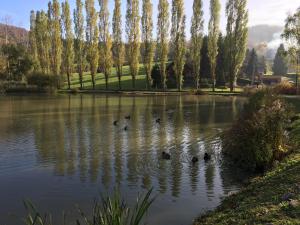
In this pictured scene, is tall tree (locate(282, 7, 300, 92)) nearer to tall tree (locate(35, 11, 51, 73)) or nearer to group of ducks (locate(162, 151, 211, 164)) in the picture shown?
group of ducks (locate(162, 151, 211, 164))

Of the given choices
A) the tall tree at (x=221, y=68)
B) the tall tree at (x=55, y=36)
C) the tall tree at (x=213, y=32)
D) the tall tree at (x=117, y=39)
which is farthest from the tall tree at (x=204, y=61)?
the tall tree at (x=55, y=36)

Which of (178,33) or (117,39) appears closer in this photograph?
(178,33)

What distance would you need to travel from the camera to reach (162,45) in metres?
69.9

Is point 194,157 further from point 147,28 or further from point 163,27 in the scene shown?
point 147,28

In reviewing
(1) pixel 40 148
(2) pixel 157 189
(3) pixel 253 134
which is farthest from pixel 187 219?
(1) pixel 40 148

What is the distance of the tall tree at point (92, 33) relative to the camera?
72062 millimetres

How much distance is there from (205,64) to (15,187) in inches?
2542

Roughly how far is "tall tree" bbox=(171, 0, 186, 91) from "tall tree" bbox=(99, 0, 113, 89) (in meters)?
12.5

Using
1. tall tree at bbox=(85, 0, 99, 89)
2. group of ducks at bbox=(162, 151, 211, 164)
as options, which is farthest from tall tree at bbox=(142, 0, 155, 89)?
group of ducks at bbox=(162, 151, 211, 164)

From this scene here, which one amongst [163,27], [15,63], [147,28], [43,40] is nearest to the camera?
[163,27]

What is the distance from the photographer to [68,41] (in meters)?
74.1

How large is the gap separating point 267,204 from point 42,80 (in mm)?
62934

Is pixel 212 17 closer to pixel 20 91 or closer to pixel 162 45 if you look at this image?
pixel 162 45

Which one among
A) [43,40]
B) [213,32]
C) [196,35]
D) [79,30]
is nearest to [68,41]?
[79,30]
